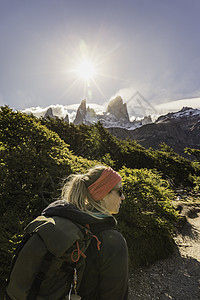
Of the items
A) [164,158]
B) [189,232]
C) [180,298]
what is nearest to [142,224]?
[180,298]

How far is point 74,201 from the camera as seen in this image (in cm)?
162

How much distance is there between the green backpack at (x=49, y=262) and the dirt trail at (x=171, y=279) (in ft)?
11.8

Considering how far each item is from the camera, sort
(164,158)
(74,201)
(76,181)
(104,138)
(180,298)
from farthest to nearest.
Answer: (164,158) < (104,138) < (180,298) < (76,181) < (74,201)

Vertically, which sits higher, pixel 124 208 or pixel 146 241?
pixel 124 208

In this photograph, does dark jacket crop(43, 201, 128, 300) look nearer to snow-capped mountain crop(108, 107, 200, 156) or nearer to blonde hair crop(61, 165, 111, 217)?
blonde hair crop(61, 165, 111, 217)

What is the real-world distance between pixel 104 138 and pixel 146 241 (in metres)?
11.0

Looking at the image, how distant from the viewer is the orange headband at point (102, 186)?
174 cm

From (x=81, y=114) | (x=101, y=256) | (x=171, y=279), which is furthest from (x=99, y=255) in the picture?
(x=81, y=114)

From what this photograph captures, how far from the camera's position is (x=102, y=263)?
4.28 feet

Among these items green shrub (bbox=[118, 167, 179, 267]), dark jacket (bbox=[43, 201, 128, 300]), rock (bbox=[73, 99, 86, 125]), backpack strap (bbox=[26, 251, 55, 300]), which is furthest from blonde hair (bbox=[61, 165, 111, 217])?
rock (bbox=[73, 99, 86, 125])

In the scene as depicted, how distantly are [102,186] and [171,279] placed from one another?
14.6 ft

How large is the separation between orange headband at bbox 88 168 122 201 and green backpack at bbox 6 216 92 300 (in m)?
0.46

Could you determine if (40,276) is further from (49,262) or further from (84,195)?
(84,195)

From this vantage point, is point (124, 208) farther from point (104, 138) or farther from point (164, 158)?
point (164, 158)
